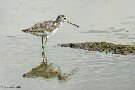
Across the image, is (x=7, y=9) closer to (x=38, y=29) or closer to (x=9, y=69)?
(x=38, y=29)

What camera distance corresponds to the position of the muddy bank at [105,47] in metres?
15.2

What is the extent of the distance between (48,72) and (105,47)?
10.9ft

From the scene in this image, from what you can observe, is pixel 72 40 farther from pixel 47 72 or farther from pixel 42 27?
pixel 47 72

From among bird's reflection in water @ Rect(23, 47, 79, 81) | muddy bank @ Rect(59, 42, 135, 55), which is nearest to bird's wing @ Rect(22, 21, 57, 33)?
muddy bank @ Rect(59, 42, 135, 55)

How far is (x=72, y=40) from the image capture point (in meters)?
17.2

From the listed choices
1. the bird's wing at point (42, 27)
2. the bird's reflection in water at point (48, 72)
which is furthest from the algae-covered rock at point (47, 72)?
the bird's wing at point (42, 27)

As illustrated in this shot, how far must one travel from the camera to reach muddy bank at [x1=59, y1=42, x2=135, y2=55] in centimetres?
1516

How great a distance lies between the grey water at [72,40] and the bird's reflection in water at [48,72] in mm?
152

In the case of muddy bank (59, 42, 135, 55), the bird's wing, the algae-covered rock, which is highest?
the bird's wing

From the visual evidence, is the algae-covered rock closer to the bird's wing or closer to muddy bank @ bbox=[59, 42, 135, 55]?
muddy bank @ bbox=[59, 42, 135, 55]

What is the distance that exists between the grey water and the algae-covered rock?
168 millimetres

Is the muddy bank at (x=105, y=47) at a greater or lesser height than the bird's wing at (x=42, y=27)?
lesser

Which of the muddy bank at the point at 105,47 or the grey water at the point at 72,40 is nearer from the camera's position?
the grey water at the point at 72,40

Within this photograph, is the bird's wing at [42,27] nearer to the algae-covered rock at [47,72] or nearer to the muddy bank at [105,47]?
the muddy bank at [105,47]
